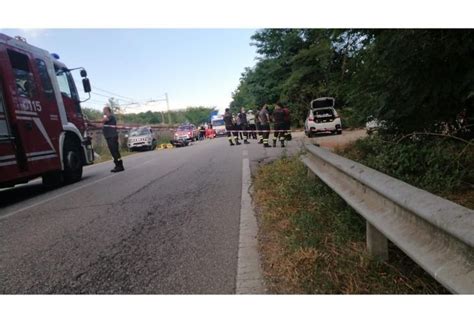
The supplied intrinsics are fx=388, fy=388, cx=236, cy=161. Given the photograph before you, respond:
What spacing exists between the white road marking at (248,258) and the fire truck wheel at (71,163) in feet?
17.3

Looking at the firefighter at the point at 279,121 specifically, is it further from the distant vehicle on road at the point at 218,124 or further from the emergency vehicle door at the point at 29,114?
the distant vehicle on road at the point at 218,124

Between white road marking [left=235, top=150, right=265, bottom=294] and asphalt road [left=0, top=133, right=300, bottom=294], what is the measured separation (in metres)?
0.06

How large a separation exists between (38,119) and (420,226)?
289 inches

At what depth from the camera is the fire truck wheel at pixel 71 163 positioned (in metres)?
8.65

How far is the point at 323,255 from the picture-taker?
9.19 feet

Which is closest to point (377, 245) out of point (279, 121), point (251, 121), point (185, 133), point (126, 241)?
point (126, 241)

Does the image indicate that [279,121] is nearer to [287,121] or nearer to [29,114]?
[287,121]

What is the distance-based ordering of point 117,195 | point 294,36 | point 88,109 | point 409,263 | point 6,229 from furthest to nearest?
1. point 88,109
2. point 294,36
3. point 117,195
4. point 6,229
5. point 409,263

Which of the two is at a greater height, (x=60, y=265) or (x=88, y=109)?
(x=88, y=109)

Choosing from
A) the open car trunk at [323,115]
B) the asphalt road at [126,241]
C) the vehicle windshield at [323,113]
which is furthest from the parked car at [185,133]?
the asphalt road at [126,241]
